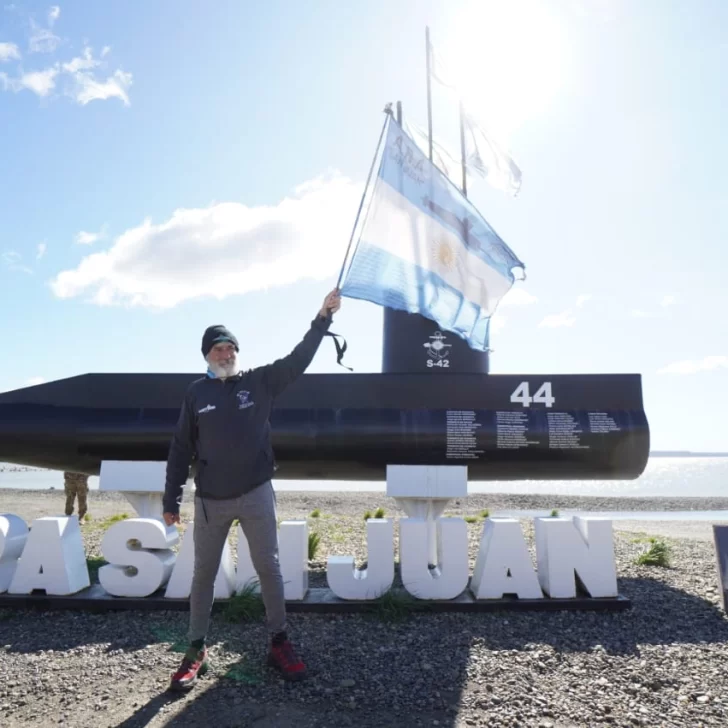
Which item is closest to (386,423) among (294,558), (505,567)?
(294,558)

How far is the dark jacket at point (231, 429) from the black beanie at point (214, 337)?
0.24 meters

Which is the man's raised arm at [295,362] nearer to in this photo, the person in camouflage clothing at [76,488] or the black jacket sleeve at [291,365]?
the black jacket sleeve at [291,365]

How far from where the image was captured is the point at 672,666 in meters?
4.41

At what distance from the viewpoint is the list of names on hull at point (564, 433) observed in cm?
765

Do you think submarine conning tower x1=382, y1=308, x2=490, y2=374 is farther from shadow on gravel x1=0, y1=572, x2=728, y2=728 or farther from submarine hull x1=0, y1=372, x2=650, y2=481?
shadow on gravel x1=0, y1=572, x2=728, y2=728

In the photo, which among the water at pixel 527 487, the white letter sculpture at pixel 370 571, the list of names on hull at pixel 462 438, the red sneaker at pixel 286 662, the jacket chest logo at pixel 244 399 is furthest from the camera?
the water at pixel 527 487

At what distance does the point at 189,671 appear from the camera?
4.04 meters

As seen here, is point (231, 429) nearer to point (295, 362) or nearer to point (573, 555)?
point (295, 362)

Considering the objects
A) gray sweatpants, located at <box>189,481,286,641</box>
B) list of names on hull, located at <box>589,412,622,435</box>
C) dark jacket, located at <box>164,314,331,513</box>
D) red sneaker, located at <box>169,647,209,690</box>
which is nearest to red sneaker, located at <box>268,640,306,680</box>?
gray sweatpants, located at <box>189,481,286,641</box>

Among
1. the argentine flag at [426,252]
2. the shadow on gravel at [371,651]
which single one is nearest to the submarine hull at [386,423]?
the argentine flag at [426,252]

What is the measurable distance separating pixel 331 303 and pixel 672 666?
12.2 feet

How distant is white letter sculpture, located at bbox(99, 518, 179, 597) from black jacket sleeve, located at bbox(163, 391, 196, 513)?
194 cm

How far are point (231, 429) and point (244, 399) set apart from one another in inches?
A: 9.2

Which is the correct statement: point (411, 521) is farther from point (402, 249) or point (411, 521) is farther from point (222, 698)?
point (402, 249)
